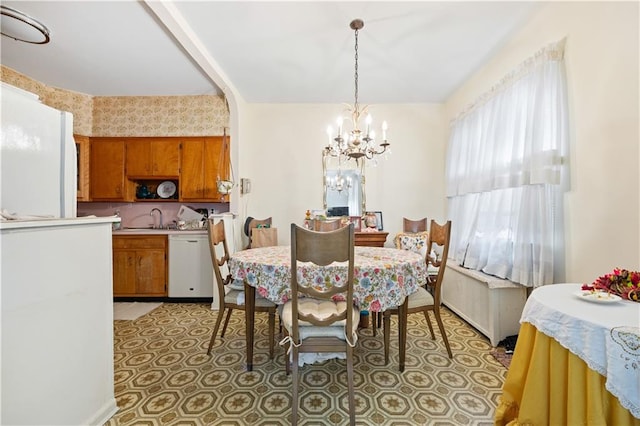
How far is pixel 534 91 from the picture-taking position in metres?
2.06

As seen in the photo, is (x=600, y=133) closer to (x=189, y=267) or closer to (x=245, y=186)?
(x=245, y=186)

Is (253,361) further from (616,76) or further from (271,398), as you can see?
(616,76)

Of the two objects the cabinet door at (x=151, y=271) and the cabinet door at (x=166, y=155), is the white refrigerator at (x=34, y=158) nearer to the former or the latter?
the cabinet door at (x=151, y=271)

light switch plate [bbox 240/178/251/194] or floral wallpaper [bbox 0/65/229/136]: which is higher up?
floral wallpaper [bbox 0/65/229/136]

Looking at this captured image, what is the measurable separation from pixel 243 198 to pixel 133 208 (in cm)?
176

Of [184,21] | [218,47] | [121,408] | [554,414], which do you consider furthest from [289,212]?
[554,414]

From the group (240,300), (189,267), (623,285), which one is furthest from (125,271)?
(623,285)

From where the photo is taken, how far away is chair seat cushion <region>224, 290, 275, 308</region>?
1938mm

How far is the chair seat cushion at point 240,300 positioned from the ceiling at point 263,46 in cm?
219

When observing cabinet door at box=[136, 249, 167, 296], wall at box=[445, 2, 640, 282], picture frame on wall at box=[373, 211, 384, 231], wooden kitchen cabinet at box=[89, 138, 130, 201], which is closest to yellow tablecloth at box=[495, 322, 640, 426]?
wall at box=[445, 2, 640, 282]

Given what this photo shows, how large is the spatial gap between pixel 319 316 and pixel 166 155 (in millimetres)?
3347

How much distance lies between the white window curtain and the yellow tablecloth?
105cm

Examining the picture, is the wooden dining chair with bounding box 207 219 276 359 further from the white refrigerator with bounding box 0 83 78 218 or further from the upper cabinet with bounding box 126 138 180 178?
the upper cabinet with bounding box 126 138 180 178

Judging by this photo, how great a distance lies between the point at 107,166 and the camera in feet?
11.9
